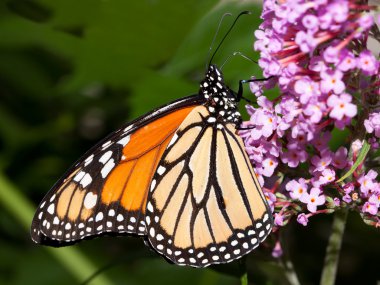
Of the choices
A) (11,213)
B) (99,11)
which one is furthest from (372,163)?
(11,213)

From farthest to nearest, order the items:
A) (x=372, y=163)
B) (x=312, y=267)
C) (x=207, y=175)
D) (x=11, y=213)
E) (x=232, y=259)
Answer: (x=312, y=267)
(x=11, y=213)
(x=207, y=175)
(x=232, y=259)
(x=372, y=163)

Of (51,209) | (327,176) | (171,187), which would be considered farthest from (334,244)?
(51,209)

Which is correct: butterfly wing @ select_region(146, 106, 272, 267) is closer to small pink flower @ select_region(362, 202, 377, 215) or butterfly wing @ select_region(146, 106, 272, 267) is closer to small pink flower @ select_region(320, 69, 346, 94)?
small pink flower @ select_region(362, 202, 377, 215)

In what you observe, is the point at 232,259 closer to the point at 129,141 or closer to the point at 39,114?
the point at 129,141

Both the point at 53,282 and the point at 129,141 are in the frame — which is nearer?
the point at 129,141

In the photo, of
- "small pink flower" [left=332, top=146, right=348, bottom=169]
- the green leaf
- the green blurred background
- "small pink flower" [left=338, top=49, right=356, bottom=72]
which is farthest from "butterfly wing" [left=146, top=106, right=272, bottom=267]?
"small pink flower" [left=338, top=49, right=356, bottom=72]

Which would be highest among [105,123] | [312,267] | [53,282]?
[105,123]
